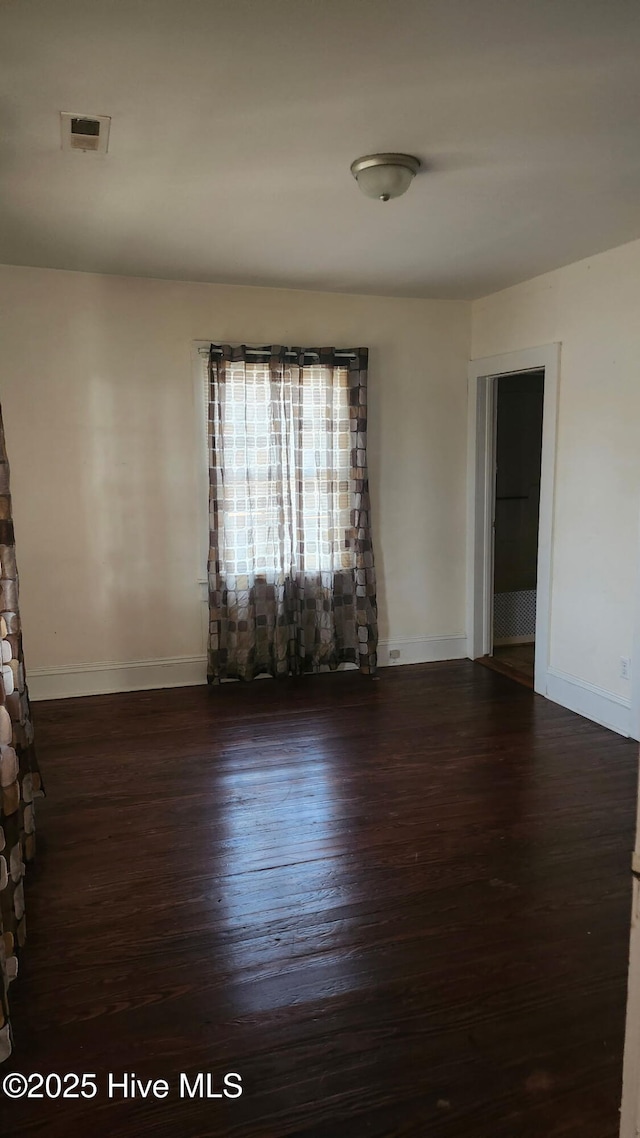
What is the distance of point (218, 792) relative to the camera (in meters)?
3.16

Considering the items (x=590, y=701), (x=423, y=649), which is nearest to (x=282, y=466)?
(x=423, y=649)

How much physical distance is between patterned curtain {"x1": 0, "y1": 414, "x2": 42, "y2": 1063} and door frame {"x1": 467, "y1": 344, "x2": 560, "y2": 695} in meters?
3.02

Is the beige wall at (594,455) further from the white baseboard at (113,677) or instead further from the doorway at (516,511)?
the white baseboard at (113,677)

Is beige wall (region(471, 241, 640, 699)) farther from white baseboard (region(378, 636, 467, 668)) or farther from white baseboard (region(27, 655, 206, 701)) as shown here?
white baseboard (region(27, 655, 206, 701))

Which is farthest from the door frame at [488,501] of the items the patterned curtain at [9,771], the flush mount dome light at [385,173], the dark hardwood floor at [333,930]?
the patterned curtain at [9,771]

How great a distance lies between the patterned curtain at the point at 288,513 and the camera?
4.40m

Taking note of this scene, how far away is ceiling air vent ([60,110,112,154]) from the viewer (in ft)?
7.01

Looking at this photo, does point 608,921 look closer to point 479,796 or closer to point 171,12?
point 479,796

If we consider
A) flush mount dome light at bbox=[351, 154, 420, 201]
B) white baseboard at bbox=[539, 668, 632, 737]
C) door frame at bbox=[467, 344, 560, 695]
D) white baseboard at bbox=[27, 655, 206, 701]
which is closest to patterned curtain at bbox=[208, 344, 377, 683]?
white baseboard at bbox=[27, 655, 206, 701]

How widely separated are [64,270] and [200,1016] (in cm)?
380

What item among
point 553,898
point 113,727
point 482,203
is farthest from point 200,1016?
point 482,203

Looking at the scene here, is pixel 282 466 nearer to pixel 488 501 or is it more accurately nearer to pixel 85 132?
pixel 488 501

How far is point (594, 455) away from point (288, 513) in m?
1.86

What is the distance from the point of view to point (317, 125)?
Result: 86.8 inches
